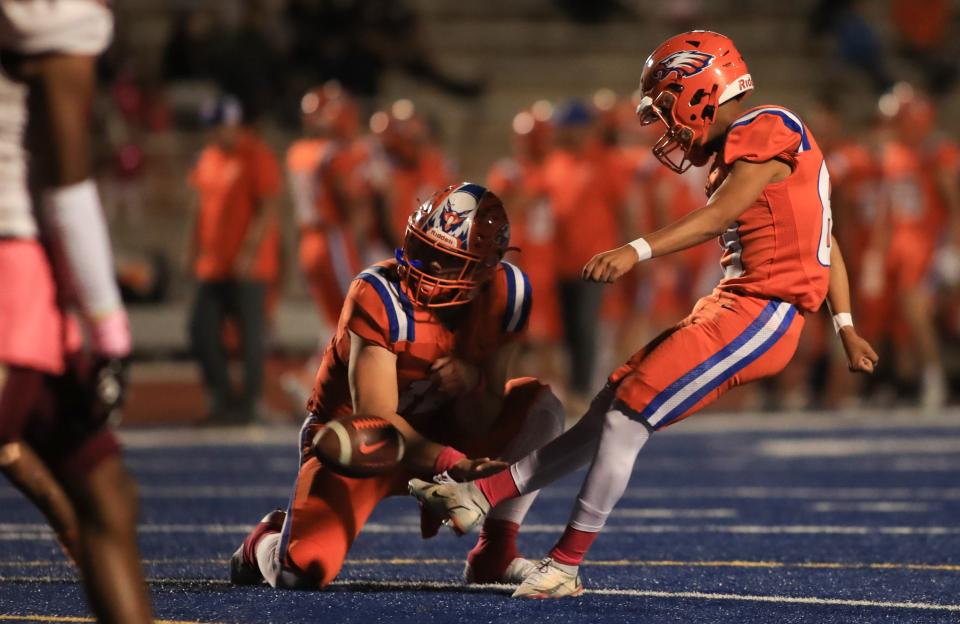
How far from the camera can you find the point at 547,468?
4.72 metres

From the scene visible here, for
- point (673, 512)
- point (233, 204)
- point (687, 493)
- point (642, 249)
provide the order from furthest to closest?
point (233, 204) → point (687, 493) → point (673, 512) → point (642, 249)

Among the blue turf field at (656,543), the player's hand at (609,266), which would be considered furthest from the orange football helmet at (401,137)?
the player's hand at (609,266)

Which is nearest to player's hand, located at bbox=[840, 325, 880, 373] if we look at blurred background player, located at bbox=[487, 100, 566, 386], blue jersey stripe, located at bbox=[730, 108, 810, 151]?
blue jersey stripe, located at bbox=[730, 108, 810, 151]

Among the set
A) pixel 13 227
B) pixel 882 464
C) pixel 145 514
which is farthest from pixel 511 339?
pixel 882 464

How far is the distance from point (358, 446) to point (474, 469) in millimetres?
307

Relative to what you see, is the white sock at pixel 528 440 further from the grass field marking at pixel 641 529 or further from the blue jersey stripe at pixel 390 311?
the grass field marking at pixel 641 529

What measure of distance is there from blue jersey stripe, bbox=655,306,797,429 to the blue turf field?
0.48m

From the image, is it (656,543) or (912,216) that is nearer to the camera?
(656,543)

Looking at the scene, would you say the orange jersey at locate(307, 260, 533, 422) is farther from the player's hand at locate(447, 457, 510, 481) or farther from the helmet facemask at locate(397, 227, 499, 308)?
the player's hand at locate(447, 457, 510, 481)

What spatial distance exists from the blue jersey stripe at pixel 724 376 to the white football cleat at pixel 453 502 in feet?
1.83

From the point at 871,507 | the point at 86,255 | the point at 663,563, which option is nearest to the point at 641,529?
the point at 663,563

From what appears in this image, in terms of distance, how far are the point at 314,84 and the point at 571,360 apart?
21.2ft

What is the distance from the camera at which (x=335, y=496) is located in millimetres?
4855

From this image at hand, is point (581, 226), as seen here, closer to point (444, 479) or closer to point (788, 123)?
point (788, 123)
